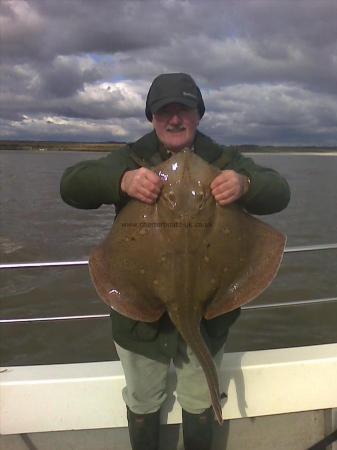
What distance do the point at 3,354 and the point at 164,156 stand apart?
6571 mm

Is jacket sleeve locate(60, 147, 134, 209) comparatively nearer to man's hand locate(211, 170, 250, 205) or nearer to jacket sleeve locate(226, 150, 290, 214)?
man's hand locate(211, 170, 250, 205)

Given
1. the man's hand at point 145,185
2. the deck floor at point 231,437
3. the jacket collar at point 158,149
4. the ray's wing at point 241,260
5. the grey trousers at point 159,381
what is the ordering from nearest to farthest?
1. the man's hand at point 145,185
2. the ray's wing at point 241,260
3. the jacket collar at point 158,149
4. the grey trousers at point 159,381
5. the deck floor at point 231,437

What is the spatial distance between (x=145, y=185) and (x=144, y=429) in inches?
60.8

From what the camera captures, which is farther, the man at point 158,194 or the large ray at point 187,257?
the man at point 158,194

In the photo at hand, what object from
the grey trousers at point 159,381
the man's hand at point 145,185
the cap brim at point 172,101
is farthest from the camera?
the grey trousers at point 159,381

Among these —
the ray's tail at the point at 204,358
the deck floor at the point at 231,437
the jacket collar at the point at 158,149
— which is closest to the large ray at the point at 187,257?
the ray's tail at the point at 204,358

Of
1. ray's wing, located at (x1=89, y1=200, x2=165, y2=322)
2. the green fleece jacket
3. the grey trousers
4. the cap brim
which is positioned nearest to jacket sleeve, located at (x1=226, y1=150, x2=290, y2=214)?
the green fleece jacket

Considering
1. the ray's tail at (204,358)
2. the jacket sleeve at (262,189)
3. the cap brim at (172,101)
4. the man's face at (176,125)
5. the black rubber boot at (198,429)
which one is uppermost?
the cap brim at (172,101)

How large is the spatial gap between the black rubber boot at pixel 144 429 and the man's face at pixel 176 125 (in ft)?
5.20

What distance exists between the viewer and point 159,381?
105 inches

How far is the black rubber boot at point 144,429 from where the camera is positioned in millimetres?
2725

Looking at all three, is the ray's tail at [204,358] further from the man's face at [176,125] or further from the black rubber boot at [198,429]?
the man's face at [176,125]

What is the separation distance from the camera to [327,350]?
3.30m

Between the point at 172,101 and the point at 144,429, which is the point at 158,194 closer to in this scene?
the point at 172,101
